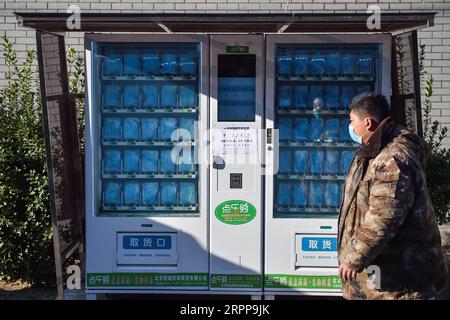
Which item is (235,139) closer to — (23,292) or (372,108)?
(372,108)

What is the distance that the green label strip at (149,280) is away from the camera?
17.1 feet

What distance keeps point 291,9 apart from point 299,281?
4.51 metres

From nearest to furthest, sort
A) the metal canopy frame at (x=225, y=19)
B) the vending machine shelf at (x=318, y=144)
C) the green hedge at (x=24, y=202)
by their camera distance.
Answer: the metal canopy frame at (x=225, y=19)
the vending machine shelf at (x=318, y=144)
the green hedge at (x=24, y=202)

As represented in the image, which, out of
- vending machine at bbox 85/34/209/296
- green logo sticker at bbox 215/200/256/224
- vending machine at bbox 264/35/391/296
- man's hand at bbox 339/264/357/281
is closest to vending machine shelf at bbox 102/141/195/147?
vending machine at bbox 85/34/209/296

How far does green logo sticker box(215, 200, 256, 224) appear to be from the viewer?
5.20 m

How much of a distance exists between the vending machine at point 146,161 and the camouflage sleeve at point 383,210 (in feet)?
6.52

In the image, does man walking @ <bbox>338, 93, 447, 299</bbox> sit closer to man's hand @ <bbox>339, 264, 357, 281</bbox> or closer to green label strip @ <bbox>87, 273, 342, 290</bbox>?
man's hand @ <bbox>339, 264, 357, 281</bbox>

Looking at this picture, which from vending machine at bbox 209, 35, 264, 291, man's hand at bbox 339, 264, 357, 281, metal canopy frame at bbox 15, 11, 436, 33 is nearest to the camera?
man's hand at bbox 339, 264, 357, 281

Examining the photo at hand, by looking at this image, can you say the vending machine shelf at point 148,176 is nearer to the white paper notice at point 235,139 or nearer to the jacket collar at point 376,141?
the white paper notice at point 235,139

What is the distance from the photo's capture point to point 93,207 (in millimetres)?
5223

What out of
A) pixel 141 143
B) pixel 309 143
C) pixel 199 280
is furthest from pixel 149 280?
pixel 309 143

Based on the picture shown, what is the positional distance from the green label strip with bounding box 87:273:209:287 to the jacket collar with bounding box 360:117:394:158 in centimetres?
215

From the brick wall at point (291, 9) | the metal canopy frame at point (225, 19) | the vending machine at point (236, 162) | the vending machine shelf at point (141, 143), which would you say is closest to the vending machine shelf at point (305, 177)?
the vending machine at point (236, 162)

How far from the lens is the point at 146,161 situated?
5371 millimetres
